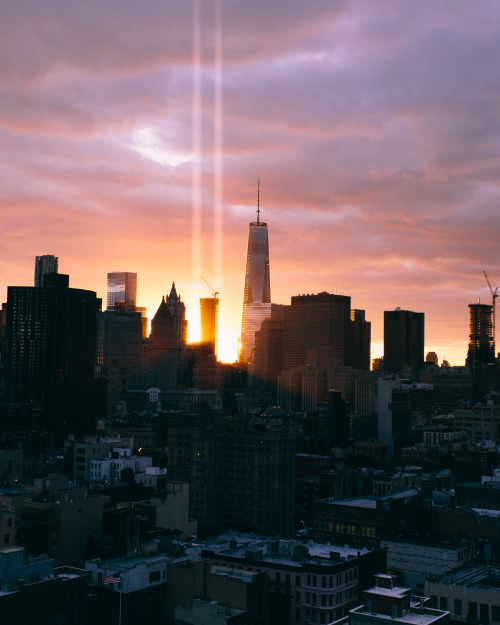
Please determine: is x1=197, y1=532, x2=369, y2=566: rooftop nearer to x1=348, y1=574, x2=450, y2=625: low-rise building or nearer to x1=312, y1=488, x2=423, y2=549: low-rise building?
x1=312, y1=488, x2=423, y2=549: low-rise building

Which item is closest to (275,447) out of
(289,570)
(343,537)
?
(343,537)

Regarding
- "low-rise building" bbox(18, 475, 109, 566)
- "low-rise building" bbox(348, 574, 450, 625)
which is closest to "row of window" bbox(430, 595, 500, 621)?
"low-rise building" bbox(348, 574, 450, 625)

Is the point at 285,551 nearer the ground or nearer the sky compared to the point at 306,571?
nearer the sky

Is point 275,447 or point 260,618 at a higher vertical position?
point 275,447

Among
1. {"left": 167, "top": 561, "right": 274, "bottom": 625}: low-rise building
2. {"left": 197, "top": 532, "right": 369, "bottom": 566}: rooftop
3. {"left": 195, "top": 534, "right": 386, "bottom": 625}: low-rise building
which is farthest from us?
{"left": 197, "top": 532, "right": 369, "bottom": 566}: rooftop

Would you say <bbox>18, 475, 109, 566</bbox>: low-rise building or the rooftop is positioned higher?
<bbox>18, 475, 109, 566</bbox>: low-rise building

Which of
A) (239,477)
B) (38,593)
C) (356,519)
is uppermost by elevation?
(239,477)

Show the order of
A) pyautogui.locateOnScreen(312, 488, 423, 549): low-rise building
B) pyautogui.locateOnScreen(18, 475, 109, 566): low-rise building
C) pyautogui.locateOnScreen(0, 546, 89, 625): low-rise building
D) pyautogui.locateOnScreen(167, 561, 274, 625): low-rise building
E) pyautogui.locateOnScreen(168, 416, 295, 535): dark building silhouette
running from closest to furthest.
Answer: pyautogui.locateOnScreen(0, 546, 89, 625): low-rise building < pyautogui.locateOnScreen(167, 561, 274, 625): low-rise building < pyautogui.locateOnScreen(18, 475, 109, 566): low-rise building < pyautogui.locateOnScreen(312, 488, 423, 549): low-rise building < pyautogui.locateOnScreen(168, 416, 295, 535): dark building silhouette

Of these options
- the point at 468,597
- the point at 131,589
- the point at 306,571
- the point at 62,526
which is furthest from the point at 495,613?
the point at 62,526

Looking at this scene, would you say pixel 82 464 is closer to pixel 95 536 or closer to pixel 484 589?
pixel 95 536

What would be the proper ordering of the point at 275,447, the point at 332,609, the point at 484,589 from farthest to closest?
the point at 275,447 → the point at 332,609 → the point at 484,589

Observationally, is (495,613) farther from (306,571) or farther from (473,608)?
(306,571)
